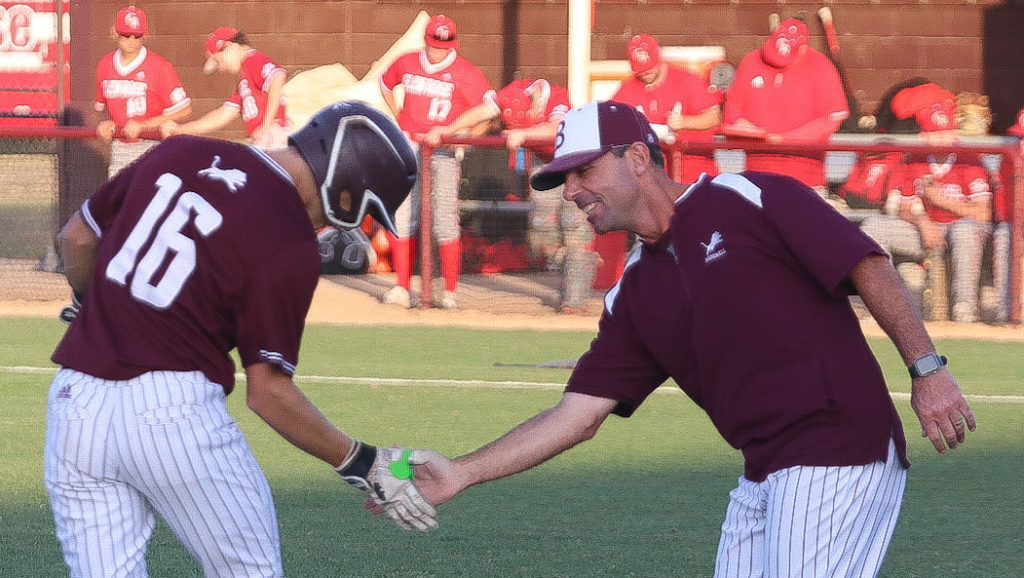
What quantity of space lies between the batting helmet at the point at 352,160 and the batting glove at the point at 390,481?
64cm

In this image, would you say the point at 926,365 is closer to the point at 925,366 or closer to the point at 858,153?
the point at 925,366

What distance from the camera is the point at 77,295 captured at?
160 inches

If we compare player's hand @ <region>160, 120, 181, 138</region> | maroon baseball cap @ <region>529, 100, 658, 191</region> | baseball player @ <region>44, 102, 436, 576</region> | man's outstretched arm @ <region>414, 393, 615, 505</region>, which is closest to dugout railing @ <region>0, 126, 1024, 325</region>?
player's hand @ <region>160, 120, 181, 138</region>

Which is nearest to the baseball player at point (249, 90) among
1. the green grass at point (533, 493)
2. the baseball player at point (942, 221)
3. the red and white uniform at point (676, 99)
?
the red and white uniform at point (676, 99)

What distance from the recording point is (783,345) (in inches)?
146

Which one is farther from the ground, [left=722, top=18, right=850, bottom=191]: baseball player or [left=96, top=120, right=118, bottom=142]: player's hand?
[left=722, top=18, right=850, bottom=191]: baseball player

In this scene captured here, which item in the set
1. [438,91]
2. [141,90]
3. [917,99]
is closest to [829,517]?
[438,91]

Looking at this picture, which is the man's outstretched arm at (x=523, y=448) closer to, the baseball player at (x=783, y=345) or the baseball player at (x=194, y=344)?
the baseball player at (x=783, y=345)

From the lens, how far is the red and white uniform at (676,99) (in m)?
13.0

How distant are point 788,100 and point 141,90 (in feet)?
20.1

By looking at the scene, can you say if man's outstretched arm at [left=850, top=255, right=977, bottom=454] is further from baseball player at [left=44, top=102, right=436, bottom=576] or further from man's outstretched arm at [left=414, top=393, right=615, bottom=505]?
baseball player at [left=44, top=102, right=436, bottom=576]

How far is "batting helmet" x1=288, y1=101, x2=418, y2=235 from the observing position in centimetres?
365

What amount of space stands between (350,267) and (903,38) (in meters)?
7.87

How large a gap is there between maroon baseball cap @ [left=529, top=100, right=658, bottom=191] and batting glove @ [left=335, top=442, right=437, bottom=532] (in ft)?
2.96
